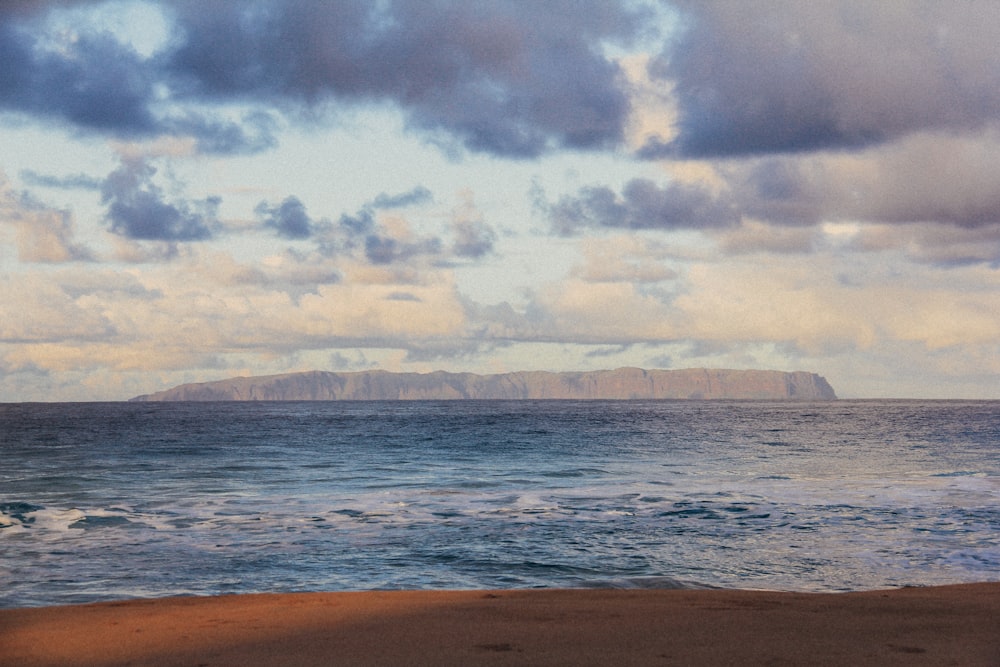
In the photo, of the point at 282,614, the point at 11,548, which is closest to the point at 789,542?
the point at 282,614

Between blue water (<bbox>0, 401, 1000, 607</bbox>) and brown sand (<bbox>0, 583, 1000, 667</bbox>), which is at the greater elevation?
brown sand (<bbox>0, 583, 1000, 667</bbox>)

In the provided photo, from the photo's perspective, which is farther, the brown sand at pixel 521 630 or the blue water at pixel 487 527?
the blue water at pixel 487 527

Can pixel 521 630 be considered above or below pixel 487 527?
above

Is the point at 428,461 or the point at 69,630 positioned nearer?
the point at 69,630

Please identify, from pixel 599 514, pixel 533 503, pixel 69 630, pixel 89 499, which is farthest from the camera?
pixel 89 499

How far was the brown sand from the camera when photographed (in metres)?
8.32

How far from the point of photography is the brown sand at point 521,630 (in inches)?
328

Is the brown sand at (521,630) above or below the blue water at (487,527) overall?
above

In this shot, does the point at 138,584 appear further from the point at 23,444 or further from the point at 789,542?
the point at 23,444

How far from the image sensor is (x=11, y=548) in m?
17.8

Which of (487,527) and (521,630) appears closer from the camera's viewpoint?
(521,630)

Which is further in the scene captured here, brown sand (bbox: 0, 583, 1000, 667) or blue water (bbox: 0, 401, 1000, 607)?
blue water (bbox: 0, 401, 1000, 607)

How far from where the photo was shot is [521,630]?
9.38 m

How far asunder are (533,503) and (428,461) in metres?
22.2
